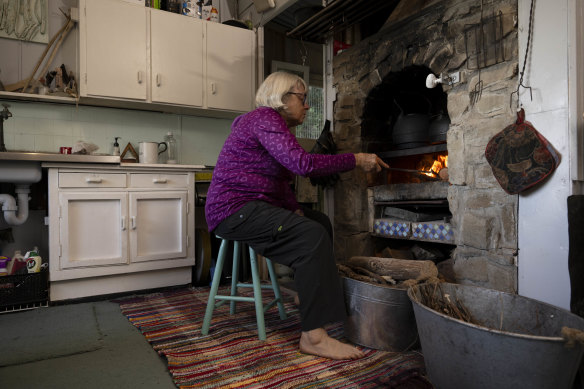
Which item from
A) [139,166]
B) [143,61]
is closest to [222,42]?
[143,61]

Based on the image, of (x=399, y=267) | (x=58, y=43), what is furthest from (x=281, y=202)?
(x=58, y=43)

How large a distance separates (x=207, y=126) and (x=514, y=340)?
3.38 metres

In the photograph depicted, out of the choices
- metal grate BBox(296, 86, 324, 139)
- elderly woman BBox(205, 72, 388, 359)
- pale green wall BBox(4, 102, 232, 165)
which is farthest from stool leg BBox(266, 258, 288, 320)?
metal grate BBox(296, 86, 324, 139)

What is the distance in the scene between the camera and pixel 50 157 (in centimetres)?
253

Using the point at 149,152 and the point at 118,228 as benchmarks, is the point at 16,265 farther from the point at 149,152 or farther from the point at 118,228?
Answer: the point at 149,152

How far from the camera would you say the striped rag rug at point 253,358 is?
1.54 m

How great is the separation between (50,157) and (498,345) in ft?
8.88

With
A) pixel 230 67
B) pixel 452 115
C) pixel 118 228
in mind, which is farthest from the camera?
pixel 230 67

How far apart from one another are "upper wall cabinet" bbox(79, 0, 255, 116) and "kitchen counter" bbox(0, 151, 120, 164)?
2.29ft

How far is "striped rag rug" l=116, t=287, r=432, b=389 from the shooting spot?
5.04ft

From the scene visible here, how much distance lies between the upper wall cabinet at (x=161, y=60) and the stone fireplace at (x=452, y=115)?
41.6 inches

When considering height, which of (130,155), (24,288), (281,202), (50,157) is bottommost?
(24,288)

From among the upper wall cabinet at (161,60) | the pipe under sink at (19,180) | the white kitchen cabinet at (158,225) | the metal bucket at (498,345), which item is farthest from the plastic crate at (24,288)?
the metal bucket at (498,345)

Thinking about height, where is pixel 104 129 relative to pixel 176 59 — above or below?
below
